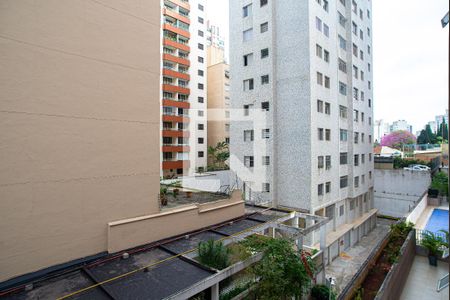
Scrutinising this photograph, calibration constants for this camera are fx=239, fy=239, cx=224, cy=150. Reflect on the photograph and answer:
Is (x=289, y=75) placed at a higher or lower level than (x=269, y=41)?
lower

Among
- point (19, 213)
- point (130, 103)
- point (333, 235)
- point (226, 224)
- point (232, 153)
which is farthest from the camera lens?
point (232, 153)

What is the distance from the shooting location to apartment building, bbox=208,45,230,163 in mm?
40562

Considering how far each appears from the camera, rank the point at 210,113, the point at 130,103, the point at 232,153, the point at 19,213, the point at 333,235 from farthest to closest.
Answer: the point at 210,113
the point at 232,153
the point at 333,235
the point at 130,103
the point at 19,213

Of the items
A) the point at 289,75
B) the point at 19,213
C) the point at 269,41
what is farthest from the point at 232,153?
the point at 19,213

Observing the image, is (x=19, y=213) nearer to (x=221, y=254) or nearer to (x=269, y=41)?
(x=221, y=254)

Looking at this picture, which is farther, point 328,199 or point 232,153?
point 232,153

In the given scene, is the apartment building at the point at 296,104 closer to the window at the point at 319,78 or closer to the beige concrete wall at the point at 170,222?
the window at the point at 319,78

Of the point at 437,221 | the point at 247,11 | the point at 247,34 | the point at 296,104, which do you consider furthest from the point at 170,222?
the point at 247,11

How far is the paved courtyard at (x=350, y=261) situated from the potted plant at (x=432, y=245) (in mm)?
5162

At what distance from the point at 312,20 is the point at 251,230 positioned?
18.0 m

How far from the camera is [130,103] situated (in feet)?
29.7

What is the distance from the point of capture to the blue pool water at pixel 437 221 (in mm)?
15378

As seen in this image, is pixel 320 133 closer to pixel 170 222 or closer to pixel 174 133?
pixel 170 222

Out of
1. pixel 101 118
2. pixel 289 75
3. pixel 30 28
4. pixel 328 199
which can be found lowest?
pixel 328 199
